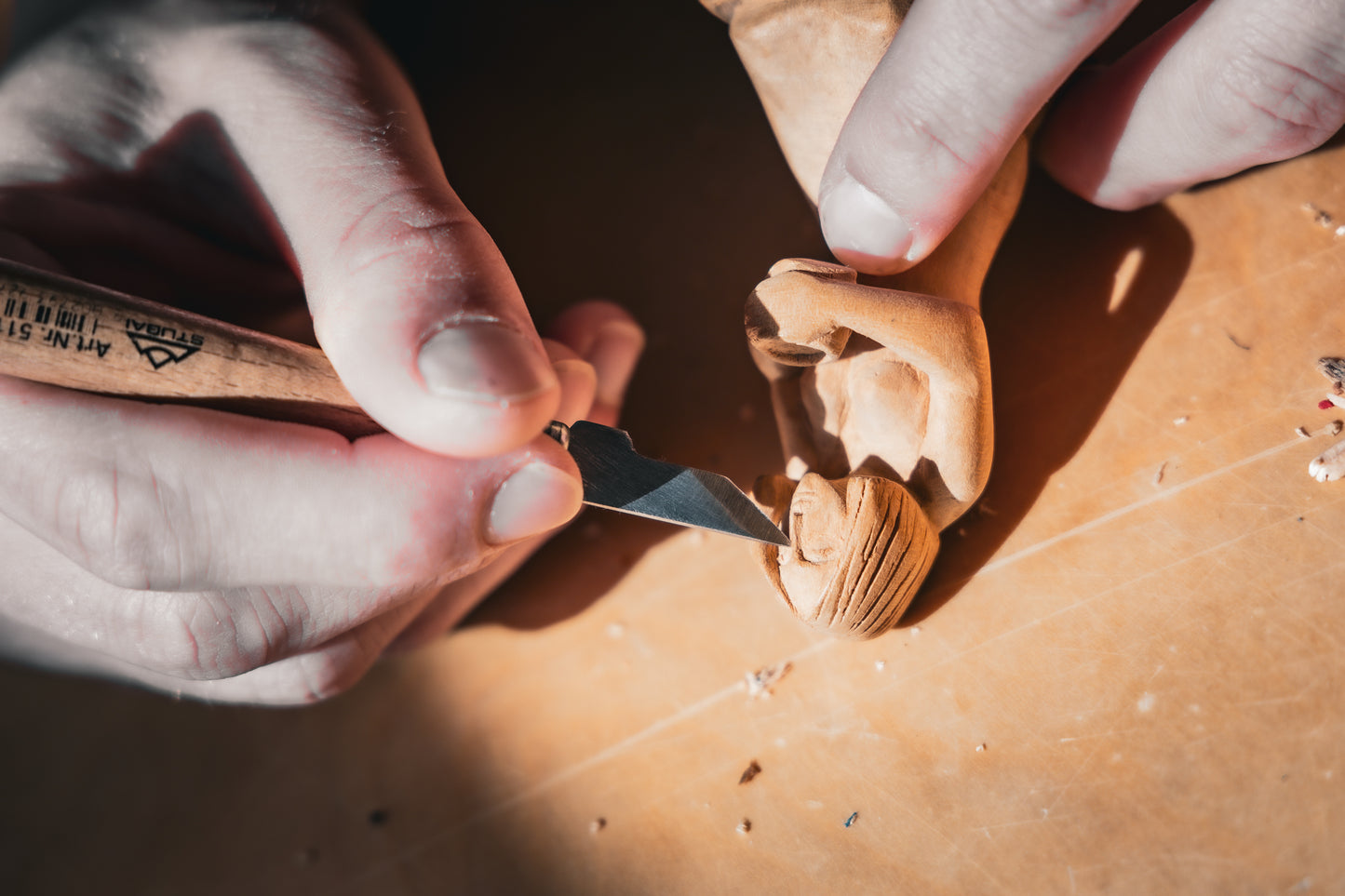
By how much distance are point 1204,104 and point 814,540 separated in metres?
0.68

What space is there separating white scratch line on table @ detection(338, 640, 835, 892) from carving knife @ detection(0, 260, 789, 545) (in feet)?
1.00

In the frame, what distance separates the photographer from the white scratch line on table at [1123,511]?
38.1 inches

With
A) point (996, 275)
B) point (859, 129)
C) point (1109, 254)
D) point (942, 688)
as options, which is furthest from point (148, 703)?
point (1109, 254)

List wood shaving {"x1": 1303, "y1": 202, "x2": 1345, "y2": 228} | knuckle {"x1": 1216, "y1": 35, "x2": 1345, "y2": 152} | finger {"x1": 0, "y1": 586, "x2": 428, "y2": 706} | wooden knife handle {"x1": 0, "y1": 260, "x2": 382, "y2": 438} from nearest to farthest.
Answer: wooden knife handle {"x1": 0, "y1": 260, "x2": 382, "y2": 438}
knuckle {"x1": 1216, "y1": 35, "x2": 1345, "y2": 152}
wood shaving {"x1": 1303, "y1": 202, "x2": 1345, "y2": 228}
finger {"x1": 0, "y1": 586, "x2": 428, "y2": 706}

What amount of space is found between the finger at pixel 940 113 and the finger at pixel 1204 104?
21 centimetres

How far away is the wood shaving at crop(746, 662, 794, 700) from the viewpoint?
1.08m

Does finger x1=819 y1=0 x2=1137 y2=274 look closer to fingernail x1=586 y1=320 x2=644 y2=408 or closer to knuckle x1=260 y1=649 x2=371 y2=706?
fingernail x1=586 y1=320 x2=644 y2=408

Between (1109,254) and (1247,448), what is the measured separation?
322mm

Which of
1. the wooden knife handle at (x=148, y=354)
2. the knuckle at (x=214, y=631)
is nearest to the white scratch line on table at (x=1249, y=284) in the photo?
the wooden knife handle at (x=148, y=354)

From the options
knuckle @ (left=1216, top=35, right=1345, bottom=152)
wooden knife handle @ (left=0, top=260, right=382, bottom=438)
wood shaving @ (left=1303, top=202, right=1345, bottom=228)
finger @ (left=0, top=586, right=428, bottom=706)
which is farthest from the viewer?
finger @ (left=0, top=586, right=428, bottom=706)

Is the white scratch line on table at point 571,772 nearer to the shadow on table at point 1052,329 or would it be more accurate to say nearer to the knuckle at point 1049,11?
the shadow on table at point 1052,329

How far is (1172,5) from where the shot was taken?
115cm

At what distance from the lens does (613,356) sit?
1.25 metres

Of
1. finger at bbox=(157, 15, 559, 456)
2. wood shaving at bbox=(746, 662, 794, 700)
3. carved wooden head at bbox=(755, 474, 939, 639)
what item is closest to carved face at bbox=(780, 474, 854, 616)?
carved wooden head at bbox=(755, 474, 939, 639)
